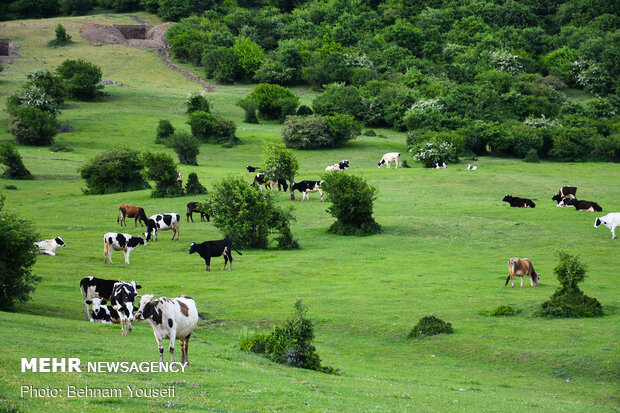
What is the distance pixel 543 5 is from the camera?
165m

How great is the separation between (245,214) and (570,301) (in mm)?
18890

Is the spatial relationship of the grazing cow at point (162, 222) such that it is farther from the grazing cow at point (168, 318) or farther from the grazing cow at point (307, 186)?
the grazing cow at point (168, 318)

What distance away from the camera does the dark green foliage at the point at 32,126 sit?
76.9 m

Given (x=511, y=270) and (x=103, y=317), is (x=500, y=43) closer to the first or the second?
(x=511, y=270)

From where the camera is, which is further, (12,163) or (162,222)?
(12,163)

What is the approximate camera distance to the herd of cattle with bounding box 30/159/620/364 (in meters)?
15.4

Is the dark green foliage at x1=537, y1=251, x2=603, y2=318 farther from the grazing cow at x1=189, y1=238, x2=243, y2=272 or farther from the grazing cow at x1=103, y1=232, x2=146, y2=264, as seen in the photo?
the grazing cow at x1=103, y1=232, x2=146, y2=264

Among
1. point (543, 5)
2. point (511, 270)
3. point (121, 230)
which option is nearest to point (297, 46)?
point (543, 5)

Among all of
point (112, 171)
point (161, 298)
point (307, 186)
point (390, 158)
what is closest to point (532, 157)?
point (390, 158)

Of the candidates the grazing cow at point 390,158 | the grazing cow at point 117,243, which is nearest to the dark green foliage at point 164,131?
the grazing cow at point 390,158

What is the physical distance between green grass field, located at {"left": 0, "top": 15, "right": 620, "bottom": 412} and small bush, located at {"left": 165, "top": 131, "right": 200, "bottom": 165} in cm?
517

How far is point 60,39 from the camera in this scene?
13262 cm

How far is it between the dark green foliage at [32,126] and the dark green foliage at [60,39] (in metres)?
58.2

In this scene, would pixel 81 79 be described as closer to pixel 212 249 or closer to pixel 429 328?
pixel 212 249
